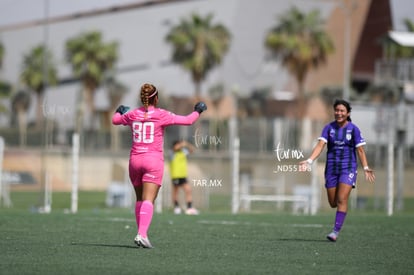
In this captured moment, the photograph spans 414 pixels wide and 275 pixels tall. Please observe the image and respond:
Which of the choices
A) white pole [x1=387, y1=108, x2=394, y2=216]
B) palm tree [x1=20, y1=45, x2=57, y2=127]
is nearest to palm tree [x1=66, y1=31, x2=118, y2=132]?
palm tree [x1=20, y1=45, x2=57, y2=127]

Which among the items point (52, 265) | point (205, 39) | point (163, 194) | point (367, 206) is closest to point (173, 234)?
point (52, 265)

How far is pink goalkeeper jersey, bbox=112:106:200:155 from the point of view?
540 inches

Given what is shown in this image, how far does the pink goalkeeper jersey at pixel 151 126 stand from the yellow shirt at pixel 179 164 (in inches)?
528

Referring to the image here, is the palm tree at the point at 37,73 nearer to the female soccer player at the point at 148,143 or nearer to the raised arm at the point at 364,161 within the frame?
the raised arm at the point at 364,161

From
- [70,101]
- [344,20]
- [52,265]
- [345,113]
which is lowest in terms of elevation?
[52,265]

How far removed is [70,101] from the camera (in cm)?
7675

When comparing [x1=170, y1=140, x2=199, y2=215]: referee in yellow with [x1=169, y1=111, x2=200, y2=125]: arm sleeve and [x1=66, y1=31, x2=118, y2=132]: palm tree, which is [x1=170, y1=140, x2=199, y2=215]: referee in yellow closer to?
[x1=169, y1=111, x2=200, y2=125]: arm sleeve

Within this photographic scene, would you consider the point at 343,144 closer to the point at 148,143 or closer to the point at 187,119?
the point at 187,119

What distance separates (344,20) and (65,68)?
20.0 meters

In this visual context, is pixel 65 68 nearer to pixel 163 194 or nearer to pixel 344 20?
pixel 344 20

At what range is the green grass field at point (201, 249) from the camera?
36.8 feet

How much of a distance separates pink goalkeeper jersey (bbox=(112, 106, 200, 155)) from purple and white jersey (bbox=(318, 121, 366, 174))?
2.81 meters

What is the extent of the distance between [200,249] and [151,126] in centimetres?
167

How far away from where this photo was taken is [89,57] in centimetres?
7631
